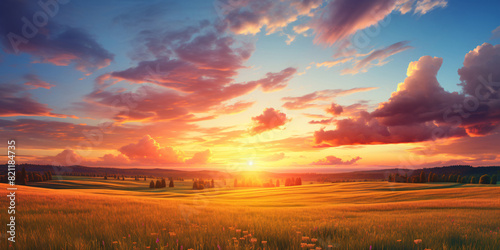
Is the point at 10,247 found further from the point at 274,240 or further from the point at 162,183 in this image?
the point at 162,183

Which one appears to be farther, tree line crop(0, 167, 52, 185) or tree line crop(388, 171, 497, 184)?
tree line crop(388, 171, 497, 184)

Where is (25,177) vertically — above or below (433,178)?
above

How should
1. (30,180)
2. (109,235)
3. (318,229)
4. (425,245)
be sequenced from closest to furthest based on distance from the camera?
(425,245), (109,235), (318,229), (30,180)

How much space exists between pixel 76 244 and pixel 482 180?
5565 inches

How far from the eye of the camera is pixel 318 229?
20.4ft

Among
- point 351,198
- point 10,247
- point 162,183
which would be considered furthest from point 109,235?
point 162,183

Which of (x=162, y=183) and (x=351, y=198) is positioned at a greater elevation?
(x=351, y=198)

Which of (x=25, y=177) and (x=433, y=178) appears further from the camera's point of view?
(x=433, y=178)

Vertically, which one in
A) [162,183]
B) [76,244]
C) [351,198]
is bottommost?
[162,183]

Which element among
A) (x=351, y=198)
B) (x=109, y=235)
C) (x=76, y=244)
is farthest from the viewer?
(x=351, y=198)

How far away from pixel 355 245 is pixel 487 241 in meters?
3.31

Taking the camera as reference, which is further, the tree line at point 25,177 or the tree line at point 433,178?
the tree line at point 433,178

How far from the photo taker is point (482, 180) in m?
103

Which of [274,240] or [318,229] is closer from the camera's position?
[274,240]
